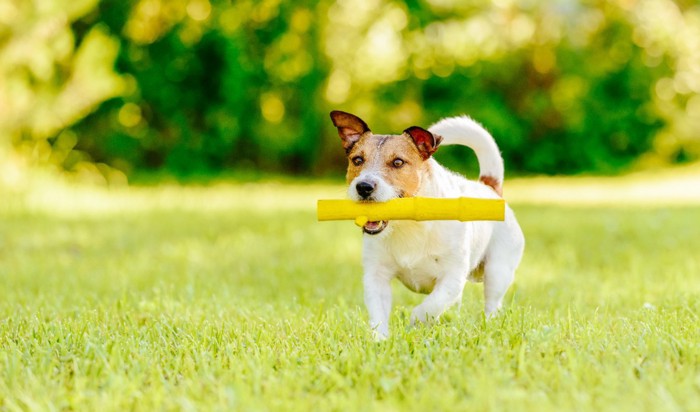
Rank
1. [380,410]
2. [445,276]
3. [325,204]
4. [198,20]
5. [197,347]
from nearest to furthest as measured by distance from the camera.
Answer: [380,410] → [197,347] → [325,204] → [445,276] → [198,20]

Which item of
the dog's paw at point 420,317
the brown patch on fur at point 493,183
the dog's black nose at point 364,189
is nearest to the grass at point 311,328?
the dog's paw at point 420,317

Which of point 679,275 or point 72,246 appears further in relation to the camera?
point 72,246

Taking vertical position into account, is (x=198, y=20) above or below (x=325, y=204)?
above

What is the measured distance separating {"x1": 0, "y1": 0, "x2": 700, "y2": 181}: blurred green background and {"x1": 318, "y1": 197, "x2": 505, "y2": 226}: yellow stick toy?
1144 centimetres

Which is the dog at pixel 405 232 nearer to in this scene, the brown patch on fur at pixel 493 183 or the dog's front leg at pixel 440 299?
the dog's front leg at pixel 440 299

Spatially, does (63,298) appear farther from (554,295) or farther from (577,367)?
(577,367)

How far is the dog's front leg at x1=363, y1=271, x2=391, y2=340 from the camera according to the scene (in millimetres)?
3873

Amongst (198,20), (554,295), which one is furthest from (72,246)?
(198,20)

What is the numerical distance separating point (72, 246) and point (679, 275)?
5475 mm

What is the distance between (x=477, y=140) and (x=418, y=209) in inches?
48.2

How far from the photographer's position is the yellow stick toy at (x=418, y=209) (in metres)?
3.69

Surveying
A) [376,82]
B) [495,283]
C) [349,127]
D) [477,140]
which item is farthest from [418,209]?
[376,82]

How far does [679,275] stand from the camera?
232 inches

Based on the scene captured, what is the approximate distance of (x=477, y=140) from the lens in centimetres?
479
